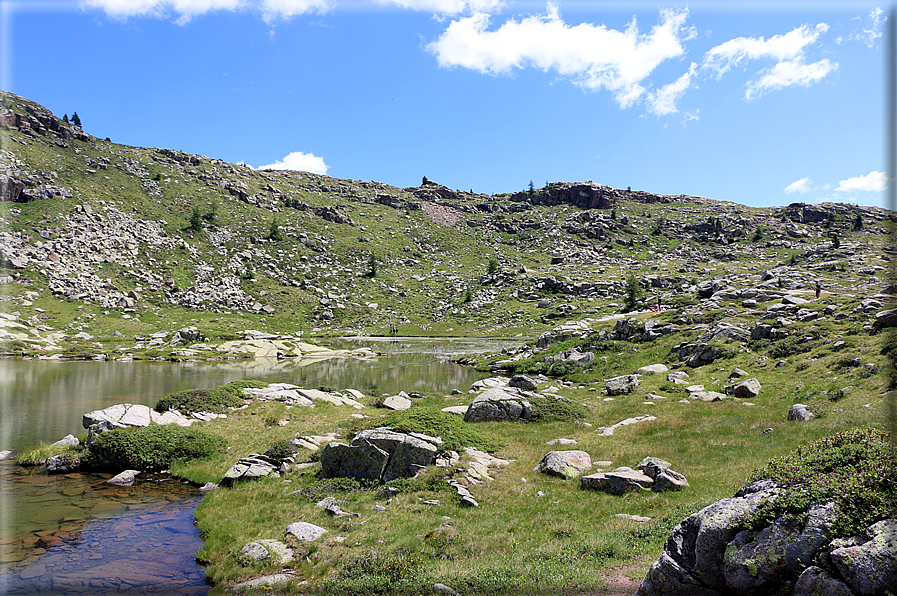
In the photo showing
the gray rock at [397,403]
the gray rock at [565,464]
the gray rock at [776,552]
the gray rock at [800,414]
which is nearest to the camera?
the gray rock at [776,552]

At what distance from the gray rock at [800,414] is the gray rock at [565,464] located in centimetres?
1182

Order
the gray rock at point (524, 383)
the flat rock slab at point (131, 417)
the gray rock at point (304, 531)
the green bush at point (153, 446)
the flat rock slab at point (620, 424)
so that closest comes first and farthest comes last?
1. the gray rock at point (304, 531)
2. the green bush at point (153, 446)
3. the flat rock slab at point (620, 424)
4. the flat rock slab at point (131, 417)
5. the gray rock at point (524, 383)

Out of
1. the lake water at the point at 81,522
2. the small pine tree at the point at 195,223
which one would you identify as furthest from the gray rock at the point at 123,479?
the small pine tree at the point at 195,223

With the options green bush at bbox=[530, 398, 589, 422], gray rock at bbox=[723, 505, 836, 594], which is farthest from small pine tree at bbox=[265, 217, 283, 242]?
gray rock at bbox=[723, 505, 836, 594]

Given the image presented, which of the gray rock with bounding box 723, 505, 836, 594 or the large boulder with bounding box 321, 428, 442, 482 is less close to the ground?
the gray rock with bounding box 723, 505, 836, 594

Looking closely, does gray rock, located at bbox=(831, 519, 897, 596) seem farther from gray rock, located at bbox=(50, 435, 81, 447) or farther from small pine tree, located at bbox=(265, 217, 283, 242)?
small pine tree, located at bbox=(265, 217, 283, 242)

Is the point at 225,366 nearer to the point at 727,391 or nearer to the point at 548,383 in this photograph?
the point at 548,383

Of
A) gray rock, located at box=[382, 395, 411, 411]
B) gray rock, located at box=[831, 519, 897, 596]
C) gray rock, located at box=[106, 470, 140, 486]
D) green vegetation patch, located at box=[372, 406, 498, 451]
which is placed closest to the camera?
gray rock, located at box=[831, 519, 897, 596]

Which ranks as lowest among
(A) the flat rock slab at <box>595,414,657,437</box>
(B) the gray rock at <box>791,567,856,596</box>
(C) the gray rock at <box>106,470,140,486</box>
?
(C) the gray rock at <box>106,470,140,486</box>

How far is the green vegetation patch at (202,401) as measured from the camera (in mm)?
29094

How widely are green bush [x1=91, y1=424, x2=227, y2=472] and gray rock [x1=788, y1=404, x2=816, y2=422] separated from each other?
30.7m

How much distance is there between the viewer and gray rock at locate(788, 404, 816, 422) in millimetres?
21163

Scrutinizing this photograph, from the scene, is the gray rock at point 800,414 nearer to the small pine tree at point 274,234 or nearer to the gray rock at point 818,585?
the gray rock at point 818,585

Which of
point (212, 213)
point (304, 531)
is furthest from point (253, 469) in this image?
point (212, 213)
